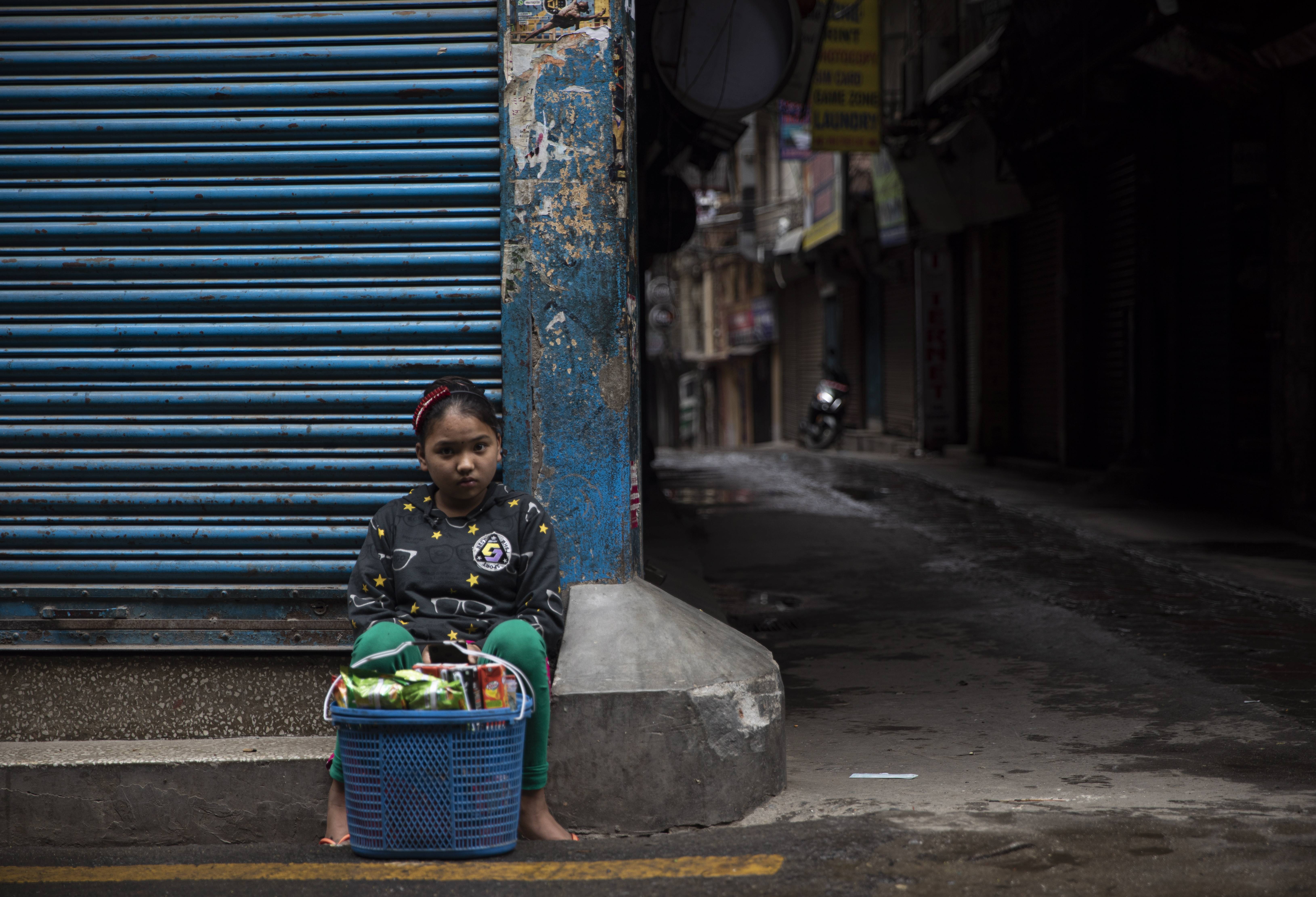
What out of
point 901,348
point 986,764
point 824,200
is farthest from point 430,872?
point 824,200

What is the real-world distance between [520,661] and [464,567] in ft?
1.08

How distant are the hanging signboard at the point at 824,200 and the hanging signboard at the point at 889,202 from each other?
88 cm

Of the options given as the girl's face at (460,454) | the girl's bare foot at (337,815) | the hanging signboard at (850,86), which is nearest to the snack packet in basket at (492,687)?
the girl's bare foot at (337,815)

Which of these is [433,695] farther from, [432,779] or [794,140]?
[794,140]

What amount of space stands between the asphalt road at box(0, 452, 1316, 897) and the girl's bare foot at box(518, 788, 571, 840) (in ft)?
0.24

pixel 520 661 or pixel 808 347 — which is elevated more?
pixel 808 347

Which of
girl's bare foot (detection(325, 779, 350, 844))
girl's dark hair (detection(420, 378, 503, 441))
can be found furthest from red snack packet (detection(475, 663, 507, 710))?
girl's dark hair (detection(420, 378, 503, 441))

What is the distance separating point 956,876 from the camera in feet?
9.13

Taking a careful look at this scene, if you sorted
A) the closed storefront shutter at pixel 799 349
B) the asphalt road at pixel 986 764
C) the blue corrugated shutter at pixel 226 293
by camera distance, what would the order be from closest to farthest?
the asphalt road at pixel 986 764
the blue corrugated shutter at pixel 226 293
the closed storefront shutter at pixel 799 349

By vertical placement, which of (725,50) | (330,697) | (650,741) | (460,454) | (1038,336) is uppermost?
(725,50)

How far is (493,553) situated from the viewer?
327 centimetres

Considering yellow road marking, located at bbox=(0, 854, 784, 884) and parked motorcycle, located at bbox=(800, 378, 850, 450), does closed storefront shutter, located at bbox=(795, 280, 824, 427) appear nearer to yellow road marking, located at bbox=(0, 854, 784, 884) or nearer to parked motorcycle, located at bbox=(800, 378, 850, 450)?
parked motorcycle, located at bbox=(800, 378, 850, 450)

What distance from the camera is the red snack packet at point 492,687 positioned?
2.88 m

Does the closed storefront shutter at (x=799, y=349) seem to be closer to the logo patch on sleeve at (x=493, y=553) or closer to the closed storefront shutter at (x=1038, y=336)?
the closed storefront shutter at (x=1038, y=336)
